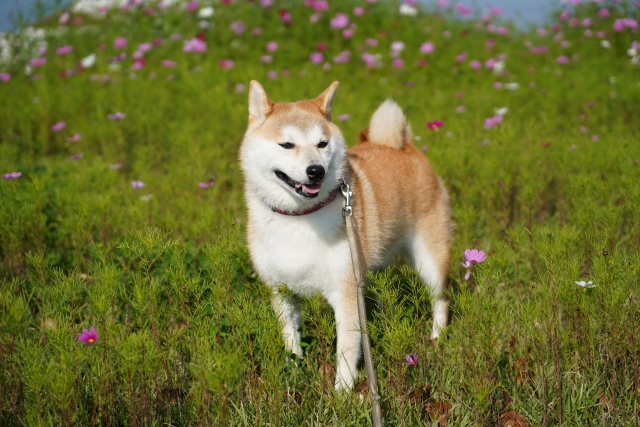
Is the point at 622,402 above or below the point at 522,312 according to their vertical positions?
below

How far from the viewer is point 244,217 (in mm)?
4715

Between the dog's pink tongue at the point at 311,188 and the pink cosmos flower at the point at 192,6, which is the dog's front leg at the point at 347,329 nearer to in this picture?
the dog's pink tongue at the point at 311,188

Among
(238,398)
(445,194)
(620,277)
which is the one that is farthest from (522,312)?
(445,194)

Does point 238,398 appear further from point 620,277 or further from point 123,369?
point 620,277

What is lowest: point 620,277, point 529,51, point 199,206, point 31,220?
point 529,51

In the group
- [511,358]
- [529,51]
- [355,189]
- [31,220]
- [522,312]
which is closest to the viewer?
[522,312]

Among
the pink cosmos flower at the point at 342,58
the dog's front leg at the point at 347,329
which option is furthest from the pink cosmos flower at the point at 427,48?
the dog's front leg at the point at 347,329

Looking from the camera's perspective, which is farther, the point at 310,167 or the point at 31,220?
the point at 31,220

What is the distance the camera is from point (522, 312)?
2.46 metres

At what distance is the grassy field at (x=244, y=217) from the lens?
2.28m

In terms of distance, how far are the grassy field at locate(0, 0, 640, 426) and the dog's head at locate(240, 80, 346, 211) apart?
321mm

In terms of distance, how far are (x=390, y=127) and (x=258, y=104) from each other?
1147 millimetres

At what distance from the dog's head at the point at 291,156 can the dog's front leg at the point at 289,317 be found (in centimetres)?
52

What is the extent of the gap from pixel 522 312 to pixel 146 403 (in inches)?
67.6
